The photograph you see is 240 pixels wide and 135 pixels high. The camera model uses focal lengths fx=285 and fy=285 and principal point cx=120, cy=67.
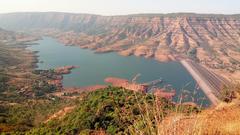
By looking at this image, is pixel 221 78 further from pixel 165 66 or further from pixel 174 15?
pixel 174 15

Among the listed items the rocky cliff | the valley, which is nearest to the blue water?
the valley

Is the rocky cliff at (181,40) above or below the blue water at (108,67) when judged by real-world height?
above

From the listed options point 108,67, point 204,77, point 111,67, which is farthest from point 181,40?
point 204,77

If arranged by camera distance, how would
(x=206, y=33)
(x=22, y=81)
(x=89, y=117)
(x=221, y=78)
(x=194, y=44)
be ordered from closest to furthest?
(x=89, y=117), (x=22, y=81), (x=221, y=78), (x=194, y=44), (x=206, y=33)

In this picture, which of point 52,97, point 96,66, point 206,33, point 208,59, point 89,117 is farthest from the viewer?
point 206,33

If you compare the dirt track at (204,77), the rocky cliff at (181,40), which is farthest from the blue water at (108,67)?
the rocky cliff at (181,40)

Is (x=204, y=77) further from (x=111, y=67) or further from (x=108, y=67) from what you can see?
(x=108, y=67)

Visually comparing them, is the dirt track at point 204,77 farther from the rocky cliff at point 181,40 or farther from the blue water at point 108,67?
the rocky cliff at point 181,40

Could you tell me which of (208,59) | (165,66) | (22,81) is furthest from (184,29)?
A: (22,81)

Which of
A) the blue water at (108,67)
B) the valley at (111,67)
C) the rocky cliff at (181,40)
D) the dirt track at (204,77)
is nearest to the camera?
the valley at (111,67)
